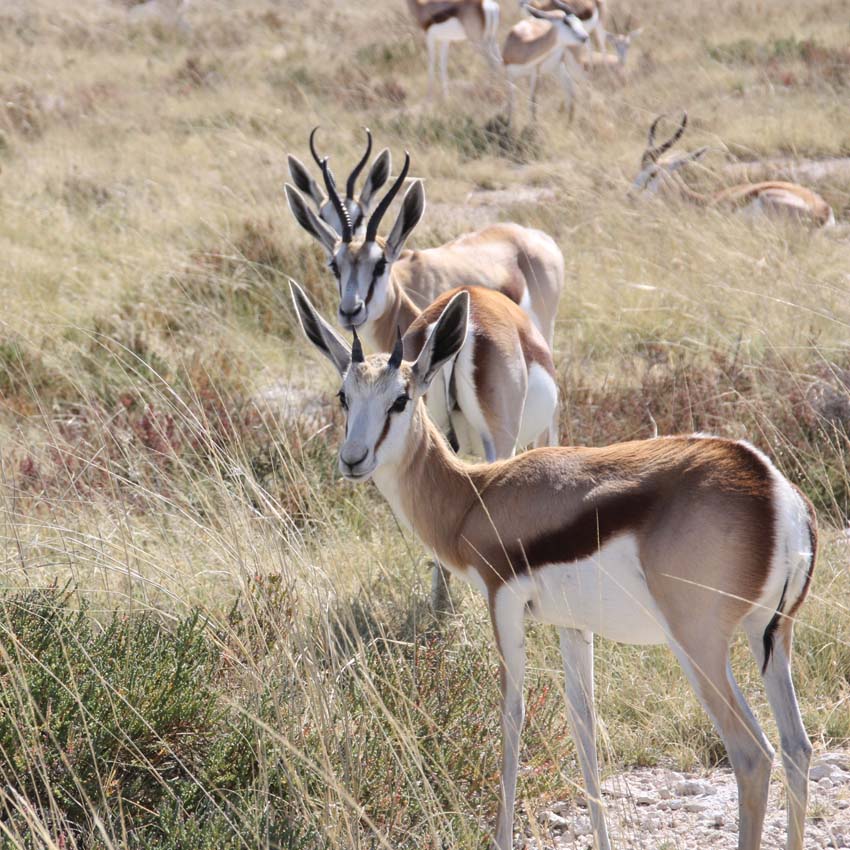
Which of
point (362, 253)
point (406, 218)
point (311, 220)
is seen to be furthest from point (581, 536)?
point (311, 220)

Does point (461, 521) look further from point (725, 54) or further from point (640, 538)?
point (725, 54)

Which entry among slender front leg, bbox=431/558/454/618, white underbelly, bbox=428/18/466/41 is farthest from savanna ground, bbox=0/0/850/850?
white underbelly, bbox=428/18/466/41

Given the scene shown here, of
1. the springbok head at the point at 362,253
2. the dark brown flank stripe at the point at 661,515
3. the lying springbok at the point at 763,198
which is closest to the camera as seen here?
the dark brown flank stripe at the point at 661,515

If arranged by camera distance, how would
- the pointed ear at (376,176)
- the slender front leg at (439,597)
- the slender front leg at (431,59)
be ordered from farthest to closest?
the slender front leg at (431,59) < the pointed ear at (376,176) < the slender front leg at (439,597)

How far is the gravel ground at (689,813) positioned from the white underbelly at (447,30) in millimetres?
14004

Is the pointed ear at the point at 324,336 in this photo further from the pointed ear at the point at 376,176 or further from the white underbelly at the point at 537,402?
the pointed ear at the point at 376,176

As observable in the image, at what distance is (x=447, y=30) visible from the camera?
615 inches

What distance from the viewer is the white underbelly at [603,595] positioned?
8.20ft

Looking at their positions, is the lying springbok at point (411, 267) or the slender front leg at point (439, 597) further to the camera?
the lying springbok at point (411, 267)

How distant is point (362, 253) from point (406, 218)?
36 cm

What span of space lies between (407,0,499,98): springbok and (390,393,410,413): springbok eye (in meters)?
13.1

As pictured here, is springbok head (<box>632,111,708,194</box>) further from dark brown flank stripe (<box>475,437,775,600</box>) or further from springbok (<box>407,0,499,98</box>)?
springbok (<box>407,0,499,98</box>)

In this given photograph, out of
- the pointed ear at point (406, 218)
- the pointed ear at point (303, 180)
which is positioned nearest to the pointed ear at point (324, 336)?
the pointed ear at point (406, 218)

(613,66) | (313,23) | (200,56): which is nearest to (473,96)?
(613,66)
